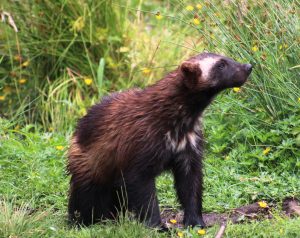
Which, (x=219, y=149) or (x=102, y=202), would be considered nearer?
(x=102, y=202)

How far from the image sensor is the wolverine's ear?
566 centimetres

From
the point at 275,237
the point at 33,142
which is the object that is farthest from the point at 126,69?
the point at 275,237

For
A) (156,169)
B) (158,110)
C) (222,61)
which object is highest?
(222,61)

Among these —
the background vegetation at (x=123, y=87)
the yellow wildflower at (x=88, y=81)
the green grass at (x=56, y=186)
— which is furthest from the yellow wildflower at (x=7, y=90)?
the green grass at (x=56, y=186)

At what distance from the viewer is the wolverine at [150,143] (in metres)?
5.61

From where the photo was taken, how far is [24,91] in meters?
9.16

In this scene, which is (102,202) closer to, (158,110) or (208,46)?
(158,110)

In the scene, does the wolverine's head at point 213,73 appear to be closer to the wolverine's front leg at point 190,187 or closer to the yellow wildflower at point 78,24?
the wolverine's front leg at point 190,187

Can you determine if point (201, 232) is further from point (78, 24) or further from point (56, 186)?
point (78, 24)

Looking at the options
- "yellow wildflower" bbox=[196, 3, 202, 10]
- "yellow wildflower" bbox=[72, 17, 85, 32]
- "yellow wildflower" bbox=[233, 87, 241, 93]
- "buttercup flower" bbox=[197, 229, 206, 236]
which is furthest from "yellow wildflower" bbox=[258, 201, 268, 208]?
"yellow wildflower" bbox=[72, 17, 85, 32]

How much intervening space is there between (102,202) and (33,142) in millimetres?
1705

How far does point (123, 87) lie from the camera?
9.10 metres

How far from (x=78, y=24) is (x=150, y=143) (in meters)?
3.55

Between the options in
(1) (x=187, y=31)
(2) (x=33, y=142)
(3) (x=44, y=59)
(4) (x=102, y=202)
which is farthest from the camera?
(1) (x=187, y=31)
